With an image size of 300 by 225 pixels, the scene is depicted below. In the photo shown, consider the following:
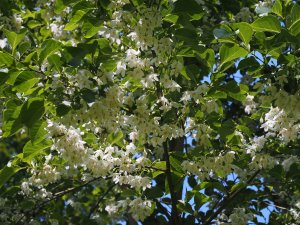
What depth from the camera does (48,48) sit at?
2.34 meters

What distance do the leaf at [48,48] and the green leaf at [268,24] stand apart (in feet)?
3.15

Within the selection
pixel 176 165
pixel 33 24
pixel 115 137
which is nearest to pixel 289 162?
pixel 176 165

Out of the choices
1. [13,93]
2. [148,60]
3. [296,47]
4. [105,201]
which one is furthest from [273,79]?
[105,201]

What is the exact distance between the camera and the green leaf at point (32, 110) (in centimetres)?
233

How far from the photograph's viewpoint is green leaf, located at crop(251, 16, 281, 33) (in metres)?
2.26

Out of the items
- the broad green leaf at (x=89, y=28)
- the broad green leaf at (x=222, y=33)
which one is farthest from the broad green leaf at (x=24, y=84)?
the broad green leaf at (x=222, y=33)

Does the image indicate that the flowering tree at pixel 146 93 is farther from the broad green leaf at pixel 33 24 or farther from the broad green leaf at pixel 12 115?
the broad green leaf at pixel 33 24

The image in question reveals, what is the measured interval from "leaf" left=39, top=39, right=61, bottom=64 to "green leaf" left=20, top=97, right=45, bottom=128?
0.69ft

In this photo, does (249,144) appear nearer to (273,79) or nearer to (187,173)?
(187,173)

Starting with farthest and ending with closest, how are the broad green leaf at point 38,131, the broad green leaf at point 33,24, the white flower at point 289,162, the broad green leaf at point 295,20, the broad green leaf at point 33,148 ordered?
the broad green leaf at point 33,24 < the white flower at point 289,162 < the broad green leaf at point 33,148 < the broad green leaf at point 38,131 < the broad green leaf at point 295,20

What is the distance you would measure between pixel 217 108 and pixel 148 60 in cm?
51

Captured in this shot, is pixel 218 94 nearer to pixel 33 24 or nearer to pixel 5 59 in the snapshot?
pixel 5 59

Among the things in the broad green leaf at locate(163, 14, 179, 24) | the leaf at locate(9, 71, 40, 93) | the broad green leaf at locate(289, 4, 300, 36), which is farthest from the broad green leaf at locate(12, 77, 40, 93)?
the broad green leaf at locate(289, 4, 300, 36)

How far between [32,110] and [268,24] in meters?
1.21
